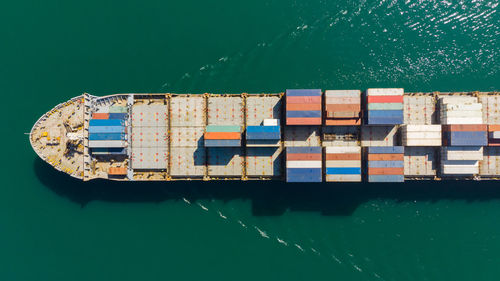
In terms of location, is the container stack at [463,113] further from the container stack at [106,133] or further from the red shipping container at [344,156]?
the container stack at [106,133]

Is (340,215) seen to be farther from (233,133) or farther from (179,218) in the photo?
(179,218)

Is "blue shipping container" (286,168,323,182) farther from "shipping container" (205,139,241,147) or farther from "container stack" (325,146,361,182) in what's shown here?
"shipping container" (205,139,241,147)

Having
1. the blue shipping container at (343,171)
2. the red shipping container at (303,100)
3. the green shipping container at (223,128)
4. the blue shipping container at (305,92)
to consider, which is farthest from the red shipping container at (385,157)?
the green shipping container at (223,128)

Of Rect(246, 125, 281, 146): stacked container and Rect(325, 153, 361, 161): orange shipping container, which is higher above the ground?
Rect(246, 125, 281, 146): stacked container

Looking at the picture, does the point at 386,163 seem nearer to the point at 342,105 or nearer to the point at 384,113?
the point at 384,113

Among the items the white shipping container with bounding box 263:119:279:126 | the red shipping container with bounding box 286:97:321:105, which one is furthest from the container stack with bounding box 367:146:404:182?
the white shipping container with bounding box 263:119:279:126

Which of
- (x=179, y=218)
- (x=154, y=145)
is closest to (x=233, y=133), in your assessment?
(x=154, y=145)
